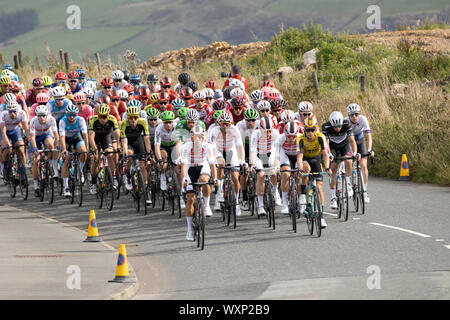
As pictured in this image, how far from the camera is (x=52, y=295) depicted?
10.4 meters

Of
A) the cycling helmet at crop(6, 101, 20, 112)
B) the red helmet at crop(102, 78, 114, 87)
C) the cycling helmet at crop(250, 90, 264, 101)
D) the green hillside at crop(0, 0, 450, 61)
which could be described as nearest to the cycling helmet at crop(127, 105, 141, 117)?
the cycling helmet at crop(250, 90, 264, 101)

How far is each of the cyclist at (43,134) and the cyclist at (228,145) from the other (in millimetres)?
4791

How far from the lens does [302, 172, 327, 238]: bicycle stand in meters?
14.4

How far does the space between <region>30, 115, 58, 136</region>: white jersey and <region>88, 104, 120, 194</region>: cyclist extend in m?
1.04

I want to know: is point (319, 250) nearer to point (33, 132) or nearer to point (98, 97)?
point (33, 132)

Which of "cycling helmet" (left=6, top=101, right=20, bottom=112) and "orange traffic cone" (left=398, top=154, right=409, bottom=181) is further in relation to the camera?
"orange traffic cone" (left=398, top=154, right=409, bottom=181)

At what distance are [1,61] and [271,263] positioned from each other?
116ft

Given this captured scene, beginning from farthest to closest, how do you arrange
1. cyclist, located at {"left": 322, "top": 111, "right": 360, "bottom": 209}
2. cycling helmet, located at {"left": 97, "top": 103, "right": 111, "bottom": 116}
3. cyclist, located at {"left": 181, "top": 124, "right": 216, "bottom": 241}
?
cycling helmet, located at {"left": 97, "top": 103, "right": 111, "bottom": 116} → cyclist, located at {"left": 322, "top": 111, "right": 360, "bottom": 209} → cyclist, located at {"left": 181, "top": 124, "right": 216, "bottom": 241}

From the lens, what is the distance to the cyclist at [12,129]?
20.3 m

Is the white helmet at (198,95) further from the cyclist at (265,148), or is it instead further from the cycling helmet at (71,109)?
the cycling helmet at (71,109)

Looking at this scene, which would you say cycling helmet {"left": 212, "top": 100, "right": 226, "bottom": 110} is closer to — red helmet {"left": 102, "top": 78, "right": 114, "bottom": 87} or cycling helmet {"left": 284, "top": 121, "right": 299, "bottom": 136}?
cycling helmet {"left": 284, "top": 121, "right": 299, "bottom": 136}

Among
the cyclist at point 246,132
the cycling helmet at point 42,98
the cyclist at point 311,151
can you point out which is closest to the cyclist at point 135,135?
the cyclist at point 246,132

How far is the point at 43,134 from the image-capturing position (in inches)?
779

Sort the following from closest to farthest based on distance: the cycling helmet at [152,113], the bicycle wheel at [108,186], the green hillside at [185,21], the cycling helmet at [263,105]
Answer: the cycling helmet at [263,105] < the bicycle wheel at [108,186] < the cycling helmet at [152,113] < the green hillside at [185,21]
